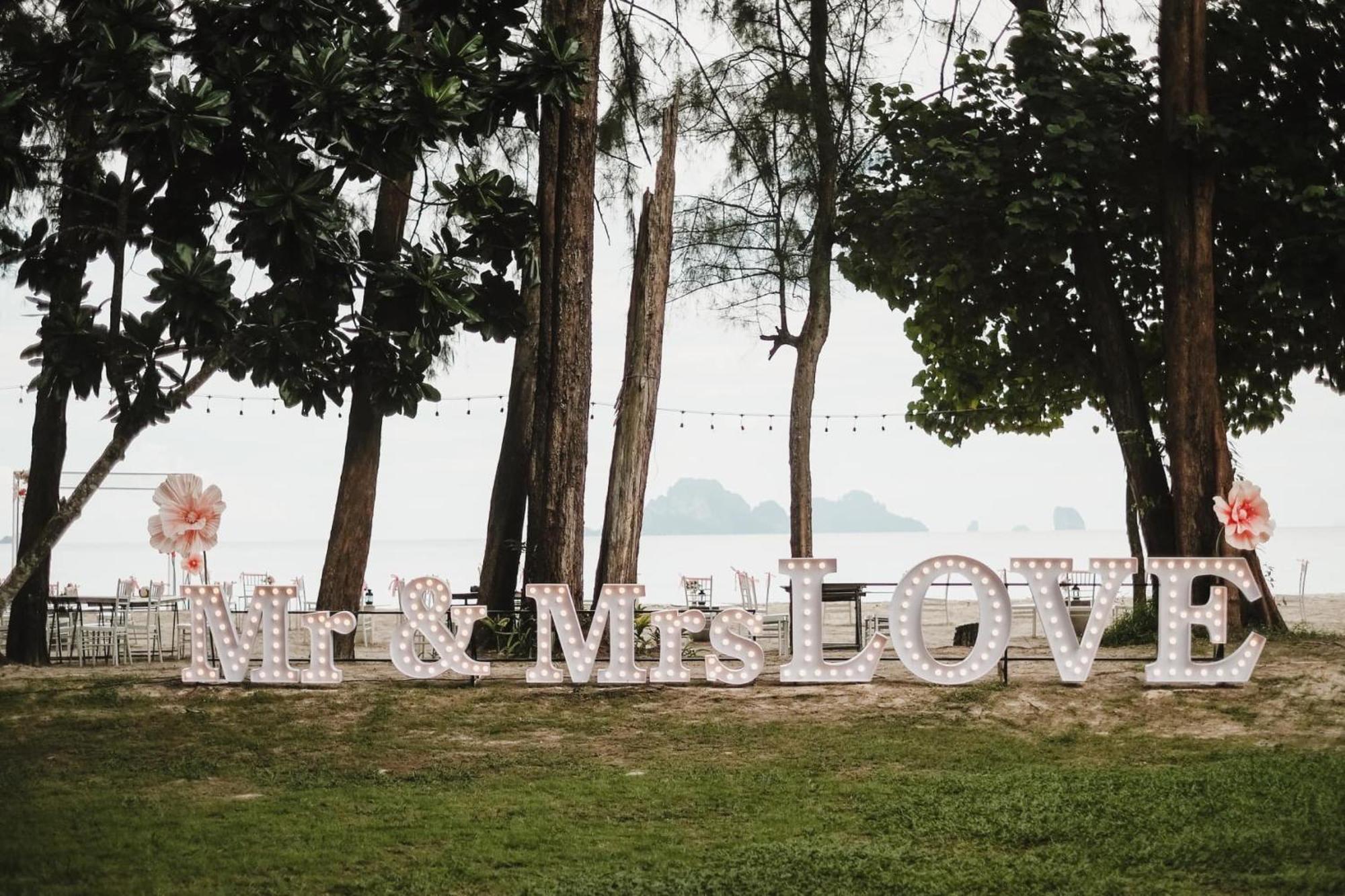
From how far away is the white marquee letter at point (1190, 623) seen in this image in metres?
9.29

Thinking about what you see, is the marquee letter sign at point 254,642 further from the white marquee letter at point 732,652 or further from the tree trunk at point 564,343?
the white marquee letter at point 732,652

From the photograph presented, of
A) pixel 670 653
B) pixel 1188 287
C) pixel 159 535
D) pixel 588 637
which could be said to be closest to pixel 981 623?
pixel 670 653

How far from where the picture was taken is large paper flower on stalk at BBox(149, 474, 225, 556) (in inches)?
417

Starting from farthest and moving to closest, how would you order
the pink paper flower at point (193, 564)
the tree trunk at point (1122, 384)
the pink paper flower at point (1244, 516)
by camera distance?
the tree trunk at point (1122, 384) → the pink paper flower at point (193, 564) → the pink paper flower at point (1244, 516)

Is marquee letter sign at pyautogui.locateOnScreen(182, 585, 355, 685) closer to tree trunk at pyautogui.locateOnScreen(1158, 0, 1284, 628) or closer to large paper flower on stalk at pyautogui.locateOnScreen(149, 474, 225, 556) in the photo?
large paper flower on stalk at pyautogui.locateOnScreen(149, 474, 225, 556)

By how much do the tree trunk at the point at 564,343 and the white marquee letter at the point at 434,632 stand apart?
143 cm

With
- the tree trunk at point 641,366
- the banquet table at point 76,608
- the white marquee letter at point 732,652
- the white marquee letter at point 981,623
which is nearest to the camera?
the white marquee letter at point 981,623

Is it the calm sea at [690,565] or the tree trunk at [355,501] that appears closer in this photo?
the tree trunk at [355,501]

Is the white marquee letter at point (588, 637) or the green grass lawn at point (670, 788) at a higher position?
the white marquee letter at point (588, 637)

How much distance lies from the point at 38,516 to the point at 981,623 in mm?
7734

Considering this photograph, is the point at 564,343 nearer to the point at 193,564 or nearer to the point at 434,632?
the point at 434,632

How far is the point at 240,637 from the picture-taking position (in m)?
10.2

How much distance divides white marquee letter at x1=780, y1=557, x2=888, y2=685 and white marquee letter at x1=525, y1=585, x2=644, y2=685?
105 centimetres

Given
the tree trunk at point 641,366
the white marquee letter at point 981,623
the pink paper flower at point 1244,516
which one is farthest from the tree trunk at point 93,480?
the pink paper flower at point 1244,516
